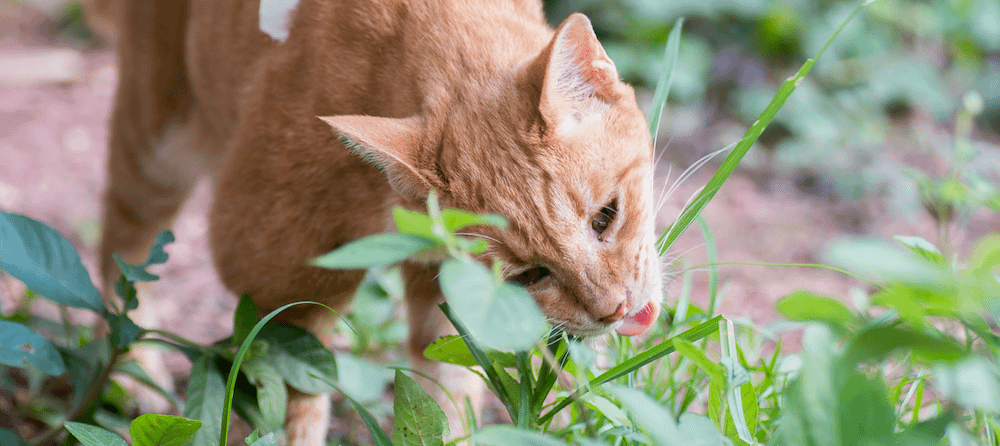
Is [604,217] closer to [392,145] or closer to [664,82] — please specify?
[664,82]

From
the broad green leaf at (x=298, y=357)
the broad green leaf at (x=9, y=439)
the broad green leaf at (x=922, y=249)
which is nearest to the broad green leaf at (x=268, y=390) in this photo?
the broad green leaf at (x=298, y=357)

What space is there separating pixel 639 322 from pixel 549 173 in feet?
1.27

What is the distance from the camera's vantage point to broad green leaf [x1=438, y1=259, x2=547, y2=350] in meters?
0.71

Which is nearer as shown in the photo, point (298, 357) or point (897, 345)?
point (897, 345)

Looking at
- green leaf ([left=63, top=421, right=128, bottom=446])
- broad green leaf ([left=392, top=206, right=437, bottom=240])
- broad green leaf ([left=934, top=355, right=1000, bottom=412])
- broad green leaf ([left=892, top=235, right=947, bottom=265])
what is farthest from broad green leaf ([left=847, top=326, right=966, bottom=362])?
green leaf ([left=63, top=421, right=128, bottom=446])

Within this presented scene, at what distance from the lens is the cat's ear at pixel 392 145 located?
121cm

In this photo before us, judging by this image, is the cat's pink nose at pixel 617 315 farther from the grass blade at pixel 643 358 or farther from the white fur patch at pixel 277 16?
the white fur patch at pixel 277 16

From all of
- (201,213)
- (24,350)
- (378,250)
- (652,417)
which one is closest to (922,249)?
(652,417)

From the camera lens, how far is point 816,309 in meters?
0.73

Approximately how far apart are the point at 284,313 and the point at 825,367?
4.09 feet

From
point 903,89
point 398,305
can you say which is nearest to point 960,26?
point 903,89

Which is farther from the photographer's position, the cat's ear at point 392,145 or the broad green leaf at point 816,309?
the cat's ear at point 392,145

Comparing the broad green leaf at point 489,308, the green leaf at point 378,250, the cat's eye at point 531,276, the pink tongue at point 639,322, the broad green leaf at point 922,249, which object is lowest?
the pink tongue at point 639,322

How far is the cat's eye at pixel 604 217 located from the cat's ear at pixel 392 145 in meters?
0.34
